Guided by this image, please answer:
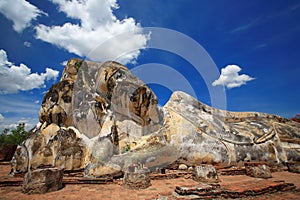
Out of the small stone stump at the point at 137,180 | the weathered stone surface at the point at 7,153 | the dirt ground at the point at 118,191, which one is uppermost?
the weathered stone surface at the point at 7,153

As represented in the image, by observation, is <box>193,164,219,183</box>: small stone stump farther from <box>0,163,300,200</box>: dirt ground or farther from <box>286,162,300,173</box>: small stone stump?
<box>286,162,300,173</box>: small stone stump

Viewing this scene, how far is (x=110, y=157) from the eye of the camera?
7.34 meters

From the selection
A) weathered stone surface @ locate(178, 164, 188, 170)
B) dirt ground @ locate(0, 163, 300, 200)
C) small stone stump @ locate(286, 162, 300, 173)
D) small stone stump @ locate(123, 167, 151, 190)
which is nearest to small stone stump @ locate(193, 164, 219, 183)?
dirt ground @ locate(0, 163, 300, 200)

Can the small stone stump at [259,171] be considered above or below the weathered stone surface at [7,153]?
below

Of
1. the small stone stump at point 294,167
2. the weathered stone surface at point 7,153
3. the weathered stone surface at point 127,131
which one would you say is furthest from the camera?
the weathered stone surface at point 7,153

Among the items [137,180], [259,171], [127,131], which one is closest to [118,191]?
[137,180]

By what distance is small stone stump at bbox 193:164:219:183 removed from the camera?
20.1ft

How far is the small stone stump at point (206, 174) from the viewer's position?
6133 mm

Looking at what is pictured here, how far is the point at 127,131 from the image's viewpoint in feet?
32.7

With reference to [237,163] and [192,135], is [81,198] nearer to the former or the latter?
[192,135]

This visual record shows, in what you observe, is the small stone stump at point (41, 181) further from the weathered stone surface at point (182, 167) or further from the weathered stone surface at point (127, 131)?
the weathered stone surface at point (182, 167)

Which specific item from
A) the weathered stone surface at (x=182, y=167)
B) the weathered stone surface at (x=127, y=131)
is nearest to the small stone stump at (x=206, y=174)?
the weathered stone surface at (x=182, y=167)

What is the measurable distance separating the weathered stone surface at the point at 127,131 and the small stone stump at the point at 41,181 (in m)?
1.49

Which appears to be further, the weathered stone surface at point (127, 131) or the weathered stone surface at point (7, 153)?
the weathered stone surface at point (7, 153)
